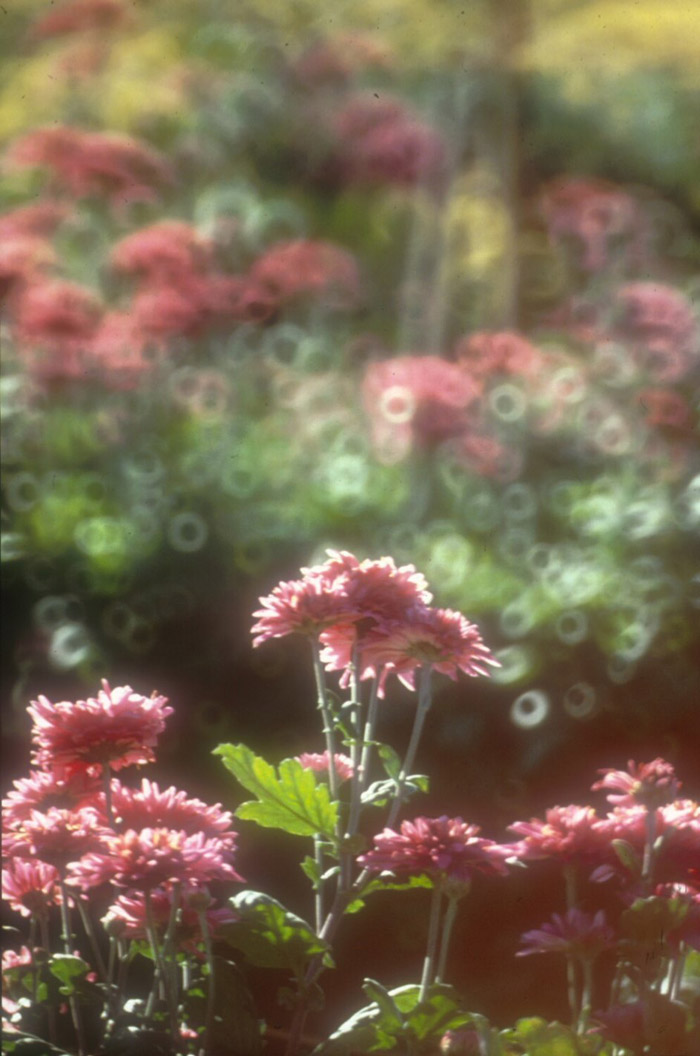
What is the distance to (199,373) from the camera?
199 centimetres

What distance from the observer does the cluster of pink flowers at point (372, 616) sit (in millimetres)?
947

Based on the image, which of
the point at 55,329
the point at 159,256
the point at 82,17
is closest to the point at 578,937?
the point at 55,329

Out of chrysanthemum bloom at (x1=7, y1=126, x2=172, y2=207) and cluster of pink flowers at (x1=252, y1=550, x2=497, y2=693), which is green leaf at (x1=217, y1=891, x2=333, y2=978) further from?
chrysanthemum bloom at (x1=7, y1=126, x2=172, y2=207)

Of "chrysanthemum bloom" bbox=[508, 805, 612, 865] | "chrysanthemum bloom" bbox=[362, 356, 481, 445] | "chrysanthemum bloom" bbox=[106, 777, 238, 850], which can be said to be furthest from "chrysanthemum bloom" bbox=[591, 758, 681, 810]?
"chrysanthemum bloom" bbox=[362, 356, 481, 445]

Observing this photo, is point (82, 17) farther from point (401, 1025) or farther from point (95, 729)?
point (401, 1025)

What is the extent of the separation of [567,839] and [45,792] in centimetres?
41

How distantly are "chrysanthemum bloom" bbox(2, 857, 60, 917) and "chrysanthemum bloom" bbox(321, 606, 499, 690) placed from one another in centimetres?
29

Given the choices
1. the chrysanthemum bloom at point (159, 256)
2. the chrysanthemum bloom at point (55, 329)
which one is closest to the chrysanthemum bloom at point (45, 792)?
the chrysanthemum bloom at point (55, 329)

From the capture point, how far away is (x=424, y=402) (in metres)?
1.85

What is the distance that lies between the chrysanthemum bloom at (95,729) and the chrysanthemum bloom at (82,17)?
5.43ft

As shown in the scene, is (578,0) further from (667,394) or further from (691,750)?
(691,750)

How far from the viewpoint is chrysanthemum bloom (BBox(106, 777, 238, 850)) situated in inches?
37.6

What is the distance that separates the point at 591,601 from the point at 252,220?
40.7 inches

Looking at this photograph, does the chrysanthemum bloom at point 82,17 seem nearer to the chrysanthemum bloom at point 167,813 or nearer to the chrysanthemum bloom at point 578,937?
the chrysanthemum bloom at point 167,813
